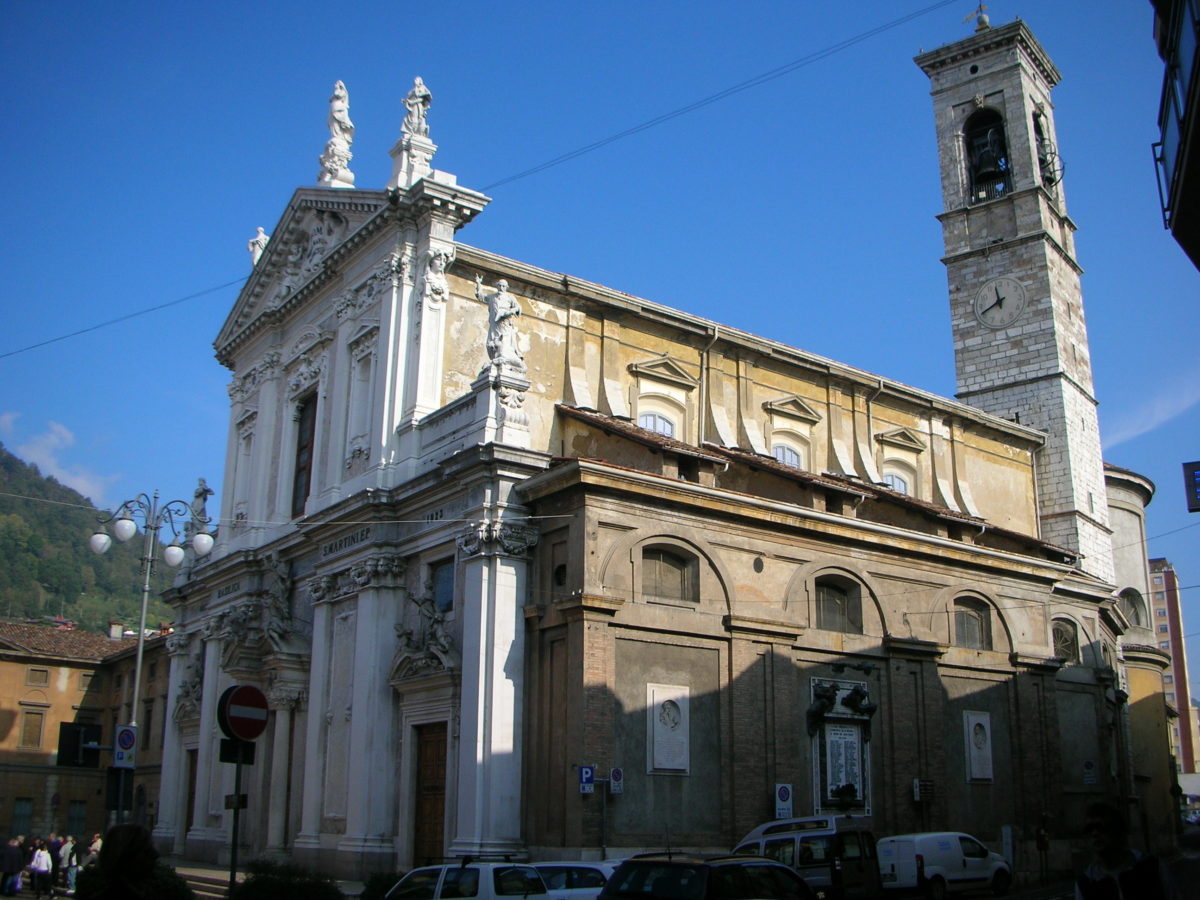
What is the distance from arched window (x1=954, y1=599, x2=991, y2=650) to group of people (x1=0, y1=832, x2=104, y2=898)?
61.4ft

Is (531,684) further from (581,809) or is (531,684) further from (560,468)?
(560,468)

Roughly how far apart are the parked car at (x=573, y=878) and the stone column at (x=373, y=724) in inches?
306

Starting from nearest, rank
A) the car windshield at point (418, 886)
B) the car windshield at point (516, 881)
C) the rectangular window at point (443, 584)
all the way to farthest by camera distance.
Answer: the car windshield at point (516, 881) < the car windshield at point (418, 886) < the rectangular window at point (443, 584)

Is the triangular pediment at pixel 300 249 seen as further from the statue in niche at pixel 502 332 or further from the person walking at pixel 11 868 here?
the person walking at pixel 11 868

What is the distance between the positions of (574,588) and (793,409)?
1187cm

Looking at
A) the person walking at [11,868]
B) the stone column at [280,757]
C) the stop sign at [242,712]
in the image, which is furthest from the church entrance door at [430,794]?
the stop sign at [242,712]

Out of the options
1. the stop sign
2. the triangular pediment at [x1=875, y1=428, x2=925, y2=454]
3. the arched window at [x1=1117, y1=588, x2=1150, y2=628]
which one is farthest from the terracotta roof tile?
the stop sign

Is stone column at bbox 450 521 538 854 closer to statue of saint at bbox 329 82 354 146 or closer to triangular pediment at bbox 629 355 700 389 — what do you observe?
triangular pediment at bbox 629 355 700 389

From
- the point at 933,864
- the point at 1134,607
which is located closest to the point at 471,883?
the point at 933,864

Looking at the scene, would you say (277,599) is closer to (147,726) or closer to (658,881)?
(658,881)

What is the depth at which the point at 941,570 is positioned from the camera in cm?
2645

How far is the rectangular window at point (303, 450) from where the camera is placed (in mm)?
28812

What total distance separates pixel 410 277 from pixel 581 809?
1166 cm

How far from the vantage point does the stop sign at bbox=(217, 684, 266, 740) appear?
11.2 m
